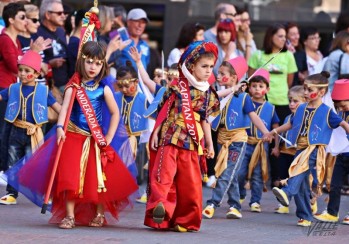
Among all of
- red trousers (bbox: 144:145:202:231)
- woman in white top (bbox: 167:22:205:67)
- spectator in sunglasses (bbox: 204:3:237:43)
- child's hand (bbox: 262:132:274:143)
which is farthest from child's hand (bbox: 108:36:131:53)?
red trousers (bbox: 144:145:202:231)

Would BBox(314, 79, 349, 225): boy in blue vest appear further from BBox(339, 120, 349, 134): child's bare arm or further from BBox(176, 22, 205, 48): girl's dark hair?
BBox(176, 22, 205, 48): girl's dark hair

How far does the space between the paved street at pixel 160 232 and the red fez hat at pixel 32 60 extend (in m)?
1.48

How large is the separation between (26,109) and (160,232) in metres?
2.59

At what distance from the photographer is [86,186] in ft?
34.2

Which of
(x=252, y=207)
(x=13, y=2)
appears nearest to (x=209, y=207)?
(x=252, y=207)

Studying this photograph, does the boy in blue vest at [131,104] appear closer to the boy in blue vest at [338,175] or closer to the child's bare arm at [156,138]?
the boy in blue vest at [338,175]

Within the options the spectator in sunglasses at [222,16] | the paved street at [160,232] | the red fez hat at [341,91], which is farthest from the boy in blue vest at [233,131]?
the spectator in sunglasses at [222,16]

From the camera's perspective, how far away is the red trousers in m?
10.5

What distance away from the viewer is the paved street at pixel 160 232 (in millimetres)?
9828

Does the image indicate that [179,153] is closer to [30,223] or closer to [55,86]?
[30,223]

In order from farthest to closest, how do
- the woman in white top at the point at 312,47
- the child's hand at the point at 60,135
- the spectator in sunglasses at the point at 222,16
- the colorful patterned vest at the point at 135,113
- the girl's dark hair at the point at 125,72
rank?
the woman in white top at the point at 312,47
the spectator in sunglasses at the point at 222,16
the girl's dark hair at the point at 125,72
the colorful patterned vest at the point at 135,113
the child's hand at the point at 60,135

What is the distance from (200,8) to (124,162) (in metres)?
8.15

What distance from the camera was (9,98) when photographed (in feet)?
40.7

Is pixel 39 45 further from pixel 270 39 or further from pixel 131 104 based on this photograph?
pixel 270 39
